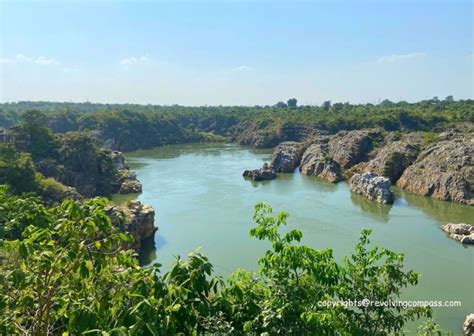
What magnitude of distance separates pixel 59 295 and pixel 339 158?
35.9 m

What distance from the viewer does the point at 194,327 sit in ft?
11.4

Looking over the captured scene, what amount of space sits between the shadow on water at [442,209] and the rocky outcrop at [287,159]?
1185 cm

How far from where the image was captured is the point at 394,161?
32344 mm

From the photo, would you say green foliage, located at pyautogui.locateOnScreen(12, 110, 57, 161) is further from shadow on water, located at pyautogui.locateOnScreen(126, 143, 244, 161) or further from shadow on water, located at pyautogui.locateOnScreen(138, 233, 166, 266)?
shadow on water, located at pyautogui.locateOnScreen(126, 143, 244, 161)

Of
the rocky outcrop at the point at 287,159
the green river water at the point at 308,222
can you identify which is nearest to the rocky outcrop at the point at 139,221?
the green river water at the point at 308,222

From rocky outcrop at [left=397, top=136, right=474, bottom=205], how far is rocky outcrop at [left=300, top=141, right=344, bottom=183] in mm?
4721

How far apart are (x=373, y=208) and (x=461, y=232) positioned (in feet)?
19.2

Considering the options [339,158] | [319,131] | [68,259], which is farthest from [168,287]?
[319,131]

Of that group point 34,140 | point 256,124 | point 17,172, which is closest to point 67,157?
point 34,140

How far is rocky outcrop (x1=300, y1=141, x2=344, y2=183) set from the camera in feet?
109

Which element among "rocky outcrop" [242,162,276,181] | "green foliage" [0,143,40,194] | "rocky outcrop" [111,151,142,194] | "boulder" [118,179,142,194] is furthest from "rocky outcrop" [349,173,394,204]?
"green foliage" [0,143,40,194]

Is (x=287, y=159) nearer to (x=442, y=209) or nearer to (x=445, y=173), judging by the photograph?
(x=445, y=173)

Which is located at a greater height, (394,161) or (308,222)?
(394,161)

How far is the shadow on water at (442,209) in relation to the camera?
74.4ft
